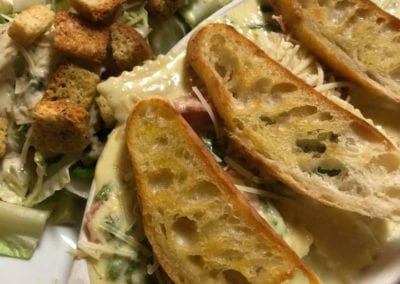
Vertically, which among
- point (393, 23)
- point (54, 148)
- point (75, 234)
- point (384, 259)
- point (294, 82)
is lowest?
point (75, 234)

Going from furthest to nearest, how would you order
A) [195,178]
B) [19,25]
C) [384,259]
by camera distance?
[19,25], [384,259], [195,178]

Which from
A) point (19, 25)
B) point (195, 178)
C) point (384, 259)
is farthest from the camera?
point (19, 25)

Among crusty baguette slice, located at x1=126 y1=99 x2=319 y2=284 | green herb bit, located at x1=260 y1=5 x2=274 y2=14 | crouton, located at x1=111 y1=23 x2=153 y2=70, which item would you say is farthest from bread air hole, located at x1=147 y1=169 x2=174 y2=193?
green herb bit, located at x1=260 y1=5 x2=274 y2=14

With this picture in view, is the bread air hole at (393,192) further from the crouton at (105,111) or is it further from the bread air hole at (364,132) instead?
the crouton at (105,111)

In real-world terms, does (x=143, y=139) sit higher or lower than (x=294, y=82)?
lower

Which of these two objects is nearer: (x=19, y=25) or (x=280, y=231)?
(x=280, y=231)

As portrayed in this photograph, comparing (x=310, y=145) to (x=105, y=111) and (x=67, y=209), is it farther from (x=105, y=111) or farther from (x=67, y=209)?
(x=67, y=209)

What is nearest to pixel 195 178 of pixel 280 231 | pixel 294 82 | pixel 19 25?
pixel 280 231

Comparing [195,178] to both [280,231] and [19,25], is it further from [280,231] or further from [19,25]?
[19,25]
